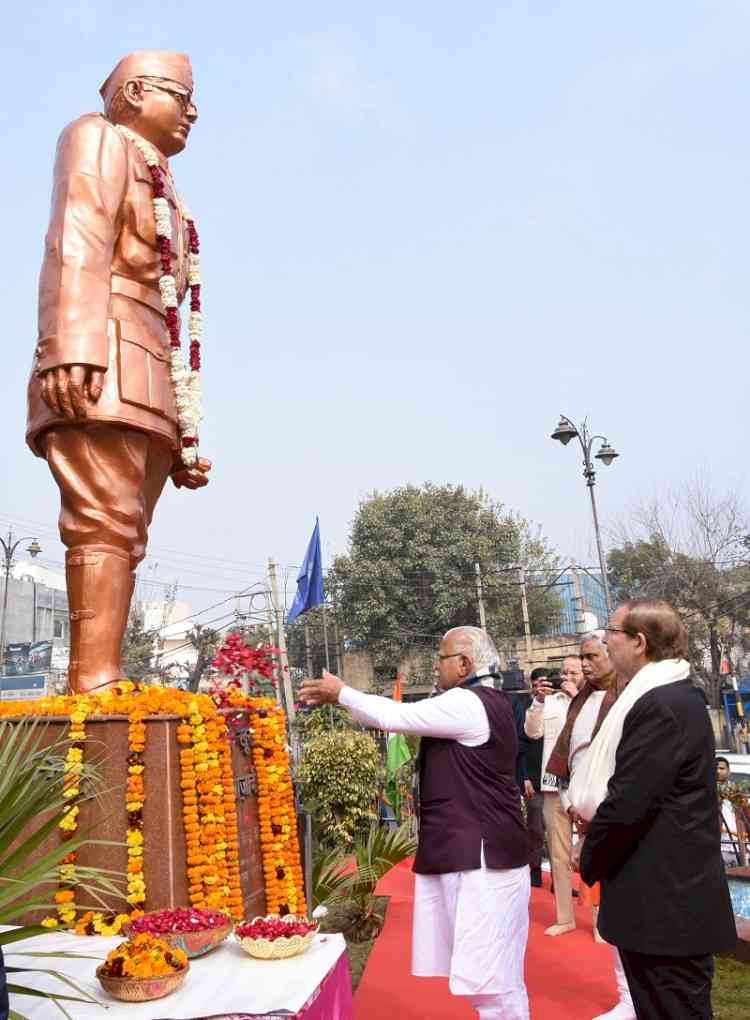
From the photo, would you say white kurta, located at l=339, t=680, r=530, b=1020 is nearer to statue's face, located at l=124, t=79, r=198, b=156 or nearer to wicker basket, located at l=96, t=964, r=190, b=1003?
wicker basket, located at l=96, t=964, r=190, b=1003

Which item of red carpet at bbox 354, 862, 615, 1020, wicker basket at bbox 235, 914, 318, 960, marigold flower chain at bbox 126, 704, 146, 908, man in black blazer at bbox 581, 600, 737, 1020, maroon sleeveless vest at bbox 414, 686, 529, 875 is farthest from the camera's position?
red carpet at bbox 354, 862, 615, 1020

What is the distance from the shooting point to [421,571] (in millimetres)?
31719

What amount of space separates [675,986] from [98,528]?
3308 millimetres

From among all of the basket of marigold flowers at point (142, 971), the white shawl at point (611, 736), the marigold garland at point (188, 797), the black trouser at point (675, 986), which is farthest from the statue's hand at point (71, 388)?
the black trouser at point (675, 986)

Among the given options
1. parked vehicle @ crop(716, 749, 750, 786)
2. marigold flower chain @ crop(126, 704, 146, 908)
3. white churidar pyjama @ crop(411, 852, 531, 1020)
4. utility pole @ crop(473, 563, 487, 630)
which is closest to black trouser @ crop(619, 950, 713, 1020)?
white churidar pyjama @ crop(411, 852, 531, 1020)

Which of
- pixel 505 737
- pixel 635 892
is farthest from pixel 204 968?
pixel 635 892

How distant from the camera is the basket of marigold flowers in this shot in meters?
2.77

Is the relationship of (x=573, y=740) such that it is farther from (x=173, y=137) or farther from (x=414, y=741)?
(x=414, y=741)

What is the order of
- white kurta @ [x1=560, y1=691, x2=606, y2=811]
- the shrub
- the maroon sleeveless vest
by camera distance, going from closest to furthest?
the maroon sleeveless vest, white kurta @ [x1=560, y1=691, x2=606, y2=811], the shrub

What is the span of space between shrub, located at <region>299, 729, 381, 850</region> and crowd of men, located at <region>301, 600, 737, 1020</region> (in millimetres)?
4330

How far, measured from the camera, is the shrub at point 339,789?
8.52 meters

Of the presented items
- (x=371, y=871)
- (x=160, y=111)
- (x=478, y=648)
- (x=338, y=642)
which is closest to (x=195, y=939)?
(x=478, y=648)

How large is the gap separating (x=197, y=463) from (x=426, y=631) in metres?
26.6

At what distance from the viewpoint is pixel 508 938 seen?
3324mm
